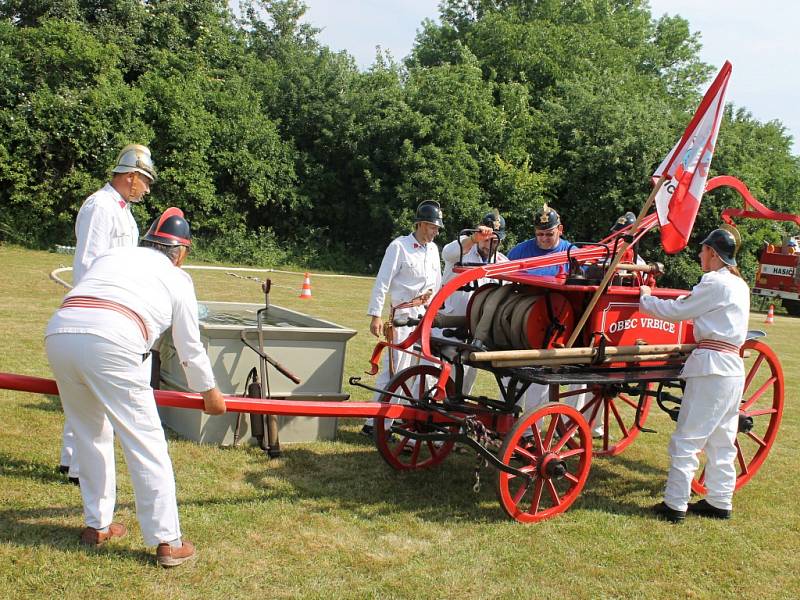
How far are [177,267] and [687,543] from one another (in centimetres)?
356

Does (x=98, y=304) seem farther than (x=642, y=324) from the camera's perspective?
No

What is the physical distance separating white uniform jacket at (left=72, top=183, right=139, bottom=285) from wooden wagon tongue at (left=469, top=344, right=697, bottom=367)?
2.44 metres

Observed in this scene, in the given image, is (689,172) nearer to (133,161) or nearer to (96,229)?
(133,161)

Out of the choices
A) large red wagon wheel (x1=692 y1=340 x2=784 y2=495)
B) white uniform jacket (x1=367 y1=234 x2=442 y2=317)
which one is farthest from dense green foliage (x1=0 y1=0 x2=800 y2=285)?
large red wagon wheel (x1=692 y1=340 x2=784 y2=495)

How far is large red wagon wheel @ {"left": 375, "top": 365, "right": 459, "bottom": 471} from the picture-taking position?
577cm

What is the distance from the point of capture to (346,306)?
16.2m

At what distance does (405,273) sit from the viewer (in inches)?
271

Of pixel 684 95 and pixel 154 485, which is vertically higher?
pixel 684 95

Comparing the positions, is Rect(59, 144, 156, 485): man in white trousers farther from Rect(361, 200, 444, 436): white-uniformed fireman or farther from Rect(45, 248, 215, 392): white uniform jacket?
Rect(361, 200, 444, 436): white-uniformed fireman

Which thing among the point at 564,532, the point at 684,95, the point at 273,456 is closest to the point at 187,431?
the point at 273,456

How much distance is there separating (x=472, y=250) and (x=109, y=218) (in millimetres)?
3201

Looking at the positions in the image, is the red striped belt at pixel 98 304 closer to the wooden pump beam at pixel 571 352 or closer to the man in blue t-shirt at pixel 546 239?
the wooden pump beam at pixel 571 352

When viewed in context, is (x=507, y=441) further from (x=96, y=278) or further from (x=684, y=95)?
(x=684, y=95)

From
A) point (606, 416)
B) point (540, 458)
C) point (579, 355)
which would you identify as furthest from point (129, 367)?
point (606, 416)
